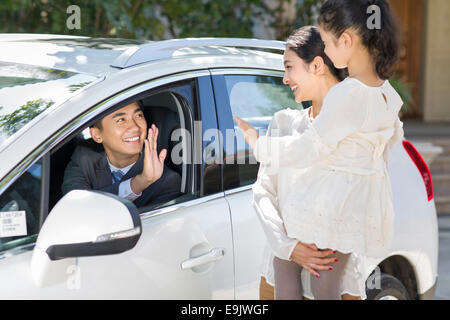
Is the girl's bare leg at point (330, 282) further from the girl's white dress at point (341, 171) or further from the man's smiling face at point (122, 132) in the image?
the man's smiling face at point (122, 132)

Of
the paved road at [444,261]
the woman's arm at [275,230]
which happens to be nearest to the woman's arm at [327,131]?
the woman's arm at [275,230]

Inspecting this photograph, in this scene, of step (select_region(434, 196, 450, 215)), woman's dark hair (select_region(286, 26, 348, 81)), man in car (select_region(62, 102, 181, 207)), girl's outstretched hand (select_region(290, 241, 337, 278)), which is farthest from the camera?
step (select_region(434, 196, 450, 215))

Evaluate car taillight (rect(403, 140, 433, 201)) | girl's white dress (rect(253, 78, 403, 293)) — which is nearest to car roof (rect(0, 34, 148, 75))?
girl's white dress (rect(253, 78, 403, 293))

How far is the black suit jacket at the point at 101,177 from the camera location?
8.63 feet

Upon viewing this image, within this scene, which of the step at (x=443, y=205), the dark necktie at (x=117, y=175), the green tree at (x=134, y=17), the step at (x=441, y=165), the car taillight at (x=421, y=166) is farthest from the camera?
the step at (x=441, y=165)

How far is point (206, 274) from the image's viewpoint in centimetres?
241

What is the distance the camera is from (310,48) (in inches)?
90.7

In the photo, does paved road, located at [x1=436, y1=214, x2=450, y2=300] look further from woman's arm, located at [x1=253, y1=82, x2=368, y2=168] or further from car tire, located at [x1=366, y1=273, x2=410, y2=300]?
woman's arm, located at [x1=253, y1=82, x2=368, y2=168]

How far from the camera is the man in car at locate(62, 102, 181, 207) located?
Result: 8.56 ft

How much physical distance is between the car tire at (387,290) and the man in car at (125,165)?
1.03 m

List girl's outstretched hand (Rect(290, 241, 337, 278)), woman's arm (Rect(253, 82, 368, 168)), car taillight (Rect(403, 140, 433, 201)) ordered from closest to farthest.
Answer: woman's arm (Rect(253, 82, 368, 168)), girl's outstretched hand (Rect(290, 241, 337, 278)), car taillight (Rect(403, 140, 433, 201))

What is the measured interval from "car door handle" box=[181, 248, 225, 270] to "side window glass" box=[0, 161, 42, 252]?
550 millimetres
